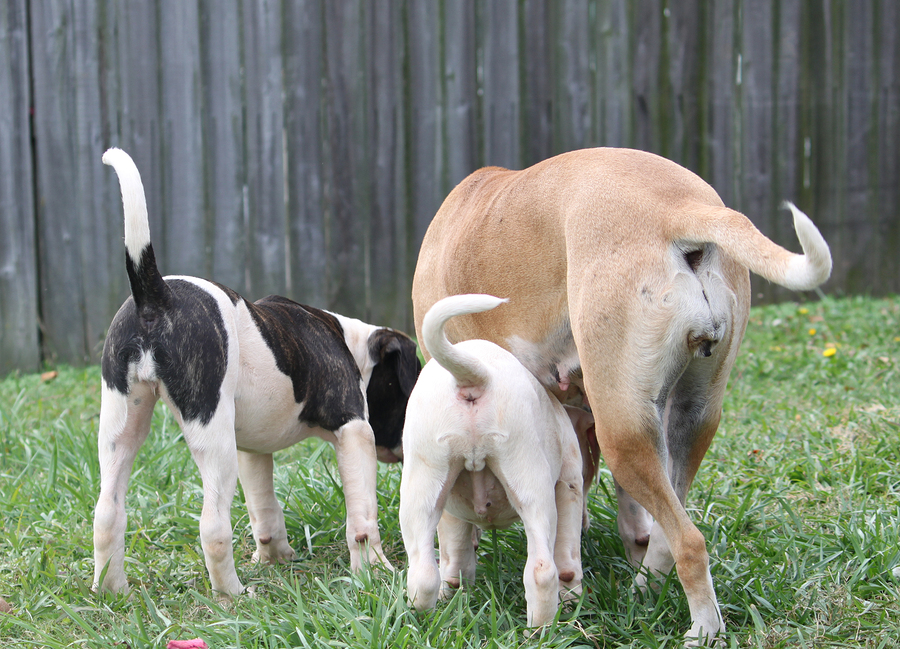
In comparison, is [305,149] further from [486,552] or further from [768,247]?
[768,247]

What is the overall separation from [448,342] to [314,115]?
14.8 ft

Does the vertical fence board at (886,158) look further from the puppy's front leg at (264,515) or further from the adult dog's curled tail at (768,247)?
the puppy's front leg at (264,515)

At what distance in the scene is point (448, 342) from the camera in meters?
2.17

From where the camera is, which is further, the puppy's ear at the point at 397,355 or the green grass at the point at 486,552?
the puppy's ear at the point at 397,355

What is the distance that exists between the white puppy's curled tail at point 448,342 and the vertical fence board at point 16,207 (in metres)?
5.00

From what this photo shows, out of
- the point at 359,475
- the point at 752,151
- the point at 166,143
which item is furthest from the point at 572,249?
the point at 752,151

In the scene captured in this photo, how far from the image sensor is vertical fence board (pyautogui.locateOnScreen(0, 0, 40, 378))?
602cm

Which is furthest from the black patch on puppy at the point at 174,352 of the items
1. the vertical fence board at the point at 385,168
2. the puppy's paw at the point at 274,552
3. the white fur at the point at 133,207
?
the vertical fence board at the point at 385,168

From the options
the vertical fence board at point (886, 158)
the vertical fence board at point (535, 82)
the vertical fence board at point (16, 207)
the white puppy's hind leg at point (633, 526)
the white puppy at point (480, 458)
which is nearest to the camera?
the white puppy at point (480, 458)

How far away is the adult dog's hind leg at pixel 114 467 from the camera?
8.71 ft

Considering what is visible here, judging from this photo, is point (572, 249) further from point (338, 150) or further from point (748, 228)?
point (338, 150)

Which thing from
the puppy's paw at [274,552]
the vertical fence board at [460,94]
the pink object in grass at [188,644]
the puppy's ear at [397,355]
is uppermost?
the vertical fence board at [460,94]

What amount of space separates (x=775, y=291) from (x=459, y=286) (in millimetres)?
4788

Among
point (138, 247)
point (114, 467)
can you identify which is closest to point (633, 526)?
point (114, 467)
